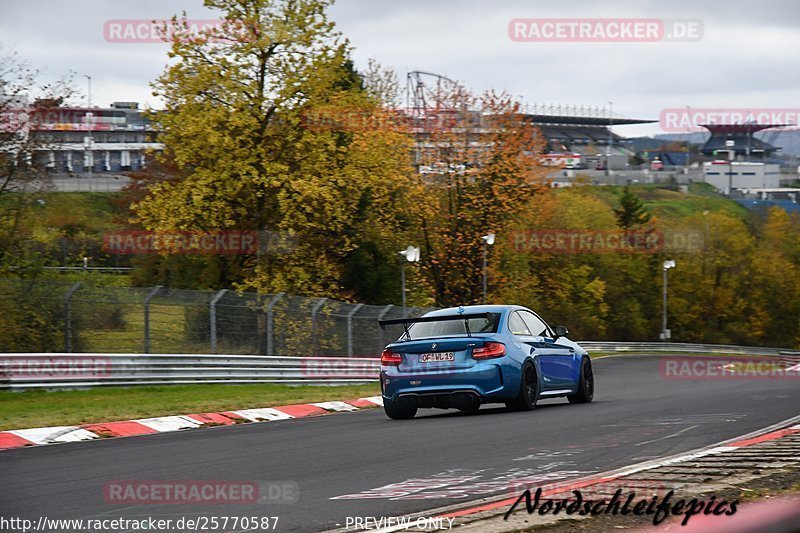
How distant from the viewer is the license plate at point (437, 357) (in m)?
14.3

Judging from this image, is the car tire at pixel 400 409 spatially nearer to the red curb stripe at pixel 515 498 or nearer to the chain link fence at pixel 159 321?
the red curb stripe at pixel 515 498

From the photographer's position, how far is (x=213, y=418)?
1588 cm

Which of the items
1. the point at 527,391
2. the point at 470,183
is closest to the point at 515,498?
the point at 527,391

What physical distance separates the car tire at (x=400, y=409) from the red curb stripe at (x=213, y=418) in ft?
7.72

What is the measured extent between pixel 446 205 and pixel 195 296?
91.2ft

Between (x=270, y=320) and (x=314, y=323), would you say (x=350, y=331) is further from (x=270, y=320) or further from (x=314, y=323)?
(x=270, y=320)

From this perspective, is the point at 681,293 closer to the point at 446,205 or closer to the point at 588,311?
the point at 588,311

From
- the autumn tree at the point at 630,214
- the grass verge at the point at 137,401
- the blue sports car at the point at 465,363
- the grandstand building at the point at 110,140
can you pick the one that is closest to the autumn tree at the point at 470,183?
the grass verge at the point at 137,401

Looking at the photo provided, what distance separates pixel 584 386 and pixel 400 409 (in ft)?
11.5

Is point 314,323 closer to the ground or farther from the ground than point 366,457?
closer to the ground

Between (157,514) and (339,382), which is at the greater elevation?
(157,514)

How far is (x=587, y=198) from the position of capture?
89.2 m

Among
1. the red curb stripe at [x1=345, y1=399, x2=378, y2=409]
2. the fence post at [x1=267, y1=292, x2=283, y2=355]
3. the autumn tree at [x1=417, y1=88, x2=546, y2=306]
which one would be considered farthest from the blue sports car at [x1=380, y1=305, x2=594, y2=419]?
the autumn tree at [x1=417, y1=88, x2=546, y2=306]

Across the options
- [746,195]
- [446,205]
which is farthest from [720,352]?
[746,195]
